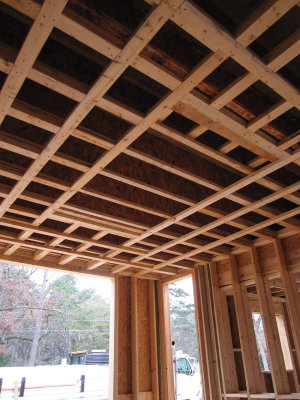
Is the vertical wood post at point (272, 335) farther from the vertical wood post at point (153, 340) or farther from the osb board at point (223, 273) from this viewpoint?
the vertical wood post at point (153, 340)

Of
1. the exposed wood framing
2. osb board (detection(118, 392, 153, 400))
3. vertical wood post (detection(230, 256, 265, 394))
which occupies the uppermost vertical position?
the exposed wood framing

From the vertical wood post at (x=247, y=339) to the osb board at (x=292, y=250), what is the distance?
89 cm

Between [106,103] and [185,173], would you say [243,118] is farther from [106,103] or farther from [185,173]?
[106,103]

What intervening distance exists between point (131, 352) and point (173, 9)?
5.69 meters

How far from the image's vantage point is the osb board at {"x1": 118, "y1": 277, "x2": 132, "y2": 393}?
19.0 ft

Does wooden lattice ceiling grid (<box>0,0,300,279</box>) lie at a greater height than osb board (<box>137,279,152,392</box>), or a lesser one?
greater

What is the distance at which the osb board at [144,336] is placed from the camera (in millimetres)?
5961

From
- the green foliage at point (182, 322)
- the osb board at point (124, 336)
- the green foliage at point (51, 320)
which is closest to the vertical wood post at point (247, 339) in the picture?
the osb board at point (124, 336)

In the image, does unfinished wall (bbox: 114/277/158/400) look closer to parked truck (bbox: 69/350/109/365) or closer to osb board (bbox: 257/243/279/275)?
osb board (bbox: 257/243/279/275)

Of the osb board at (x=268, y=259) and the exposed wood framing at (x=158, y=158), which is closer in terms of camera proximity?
the exposed wood framing at (x=158, y=158)

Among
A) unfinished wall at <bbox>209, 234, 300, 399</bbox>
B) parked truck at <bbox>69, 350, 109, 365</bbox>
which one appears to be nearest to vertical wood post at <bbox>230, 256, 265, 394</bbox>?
unfinished wall at <bbox>209, 234, 300, 399</bbox>

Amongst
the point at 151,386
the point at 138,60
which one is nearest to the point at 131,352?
the point at 151,386

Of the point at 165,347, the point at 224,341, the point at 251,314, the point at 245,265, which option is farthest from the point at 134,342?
the point at 245,265

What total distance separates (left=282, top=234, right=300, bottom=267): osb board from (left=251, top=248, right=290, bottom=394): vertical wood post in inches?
18.5
